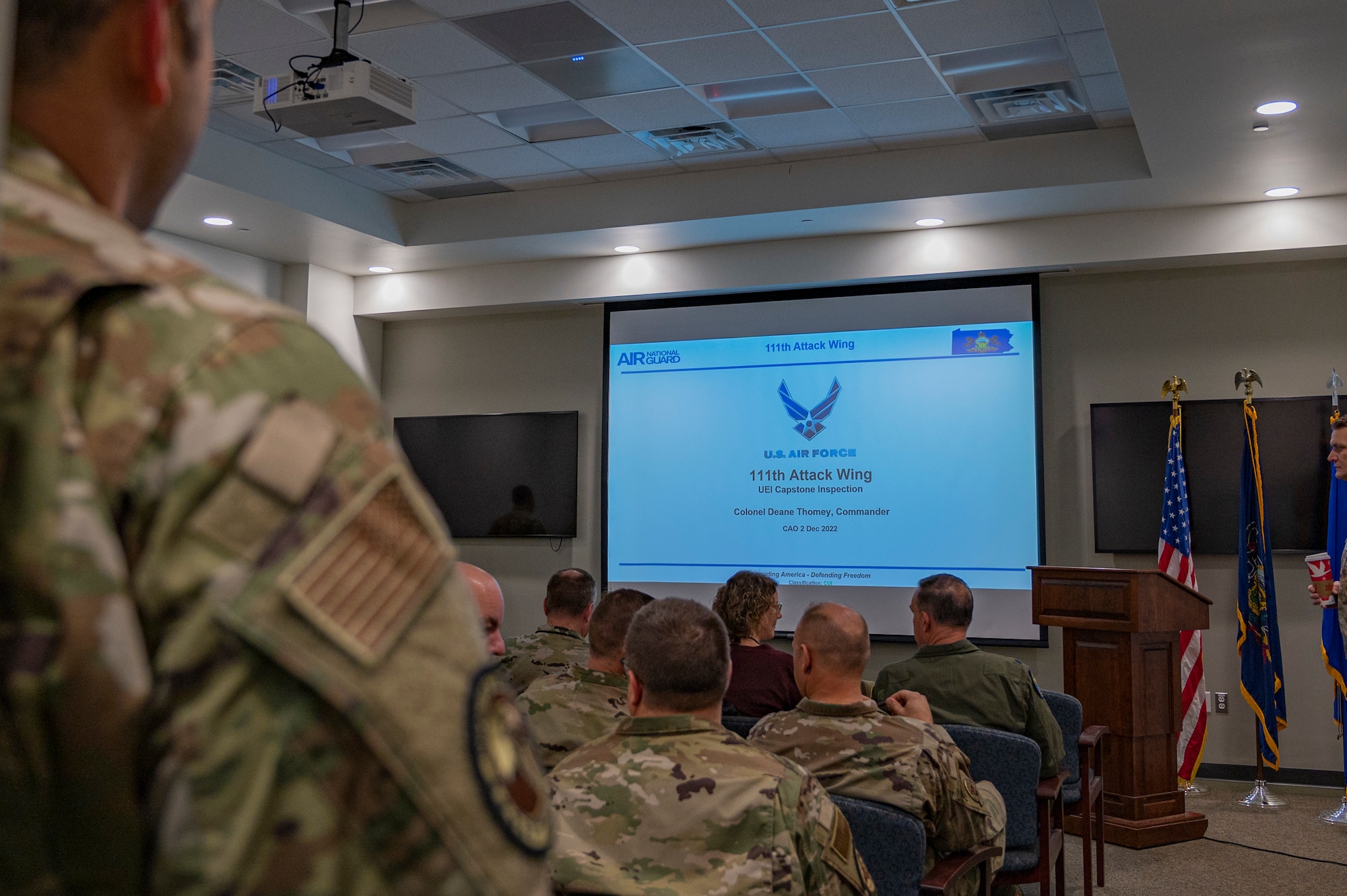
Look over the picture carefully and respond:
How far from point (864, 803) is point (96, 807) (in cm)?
242

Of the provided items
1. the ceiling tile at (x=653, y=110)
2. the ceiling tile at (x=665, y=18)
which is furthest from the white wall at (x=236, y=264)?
the ceiling tile at (x=665, y=18)

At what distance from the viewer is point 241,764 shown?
479mm

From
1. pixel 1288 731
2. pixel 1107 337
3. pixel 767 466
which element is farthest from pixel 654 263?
pixel 1288 731

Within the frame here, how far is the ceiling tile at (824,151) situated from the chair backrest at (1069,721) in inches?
149

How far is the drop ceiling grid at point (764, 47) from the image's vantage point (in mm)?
5004

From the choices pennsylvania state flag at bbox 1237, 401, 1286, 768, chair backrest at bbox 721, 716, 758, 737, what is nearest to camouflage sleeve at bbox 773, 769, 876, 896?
chair backrest at bbox 721, 716, 758, 737

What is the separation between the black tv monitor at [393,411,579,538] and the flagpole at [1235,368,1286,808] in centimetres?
476

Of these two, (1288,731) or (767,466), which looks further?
(767,466)

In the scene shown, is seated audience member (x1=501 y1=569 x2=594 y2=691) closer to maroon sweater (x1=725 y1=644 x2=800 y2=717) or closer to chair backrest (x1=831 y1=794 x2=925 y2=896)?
maroon sweater (x1=725 y1=644 x2=800 y2=717)

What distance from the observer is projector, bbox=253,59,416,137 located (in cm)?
459

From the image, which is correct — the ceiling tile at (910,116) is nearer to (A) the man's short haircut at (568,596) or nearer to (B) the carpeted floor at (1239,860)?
(A) the man's short haircut at (568,596)

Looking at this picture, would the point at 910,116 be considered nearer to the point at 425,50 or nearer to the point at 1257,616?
the point at 425,50

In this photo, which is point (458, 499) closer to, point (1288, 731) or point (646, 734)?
point (1288, 731)

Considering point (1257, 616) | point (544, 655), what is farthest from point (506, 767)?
point (1257, 616)
